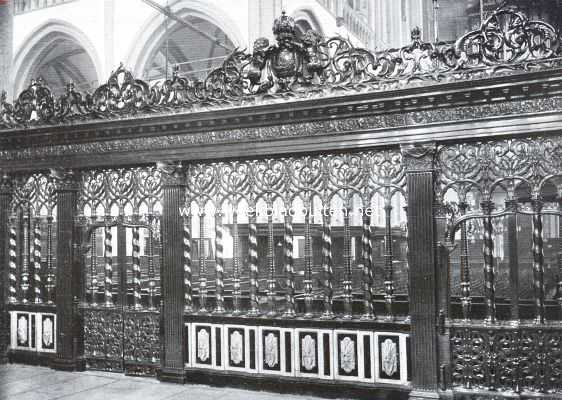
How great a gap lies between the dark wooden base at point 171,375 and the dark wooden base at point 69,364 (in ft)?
3.91

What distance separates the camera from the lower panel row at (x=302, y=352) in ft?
17.9

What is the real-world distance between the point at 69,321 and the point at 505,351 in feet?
16.4

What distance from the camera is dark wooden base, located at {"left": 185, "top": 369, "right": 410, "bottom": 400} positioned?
5457 mm

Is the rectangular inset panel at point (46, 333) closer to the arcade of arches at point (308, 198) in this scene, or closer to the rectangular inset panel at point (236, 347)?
the arcade of arches at point (308, 198)

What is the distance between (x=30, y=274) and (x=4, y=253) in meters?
Result: 0.47

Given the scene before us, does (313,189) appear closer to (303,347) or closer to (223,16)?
(303,347)

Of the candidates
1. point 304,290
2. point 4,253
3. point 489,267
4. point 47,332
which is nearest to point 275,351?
point 304,290

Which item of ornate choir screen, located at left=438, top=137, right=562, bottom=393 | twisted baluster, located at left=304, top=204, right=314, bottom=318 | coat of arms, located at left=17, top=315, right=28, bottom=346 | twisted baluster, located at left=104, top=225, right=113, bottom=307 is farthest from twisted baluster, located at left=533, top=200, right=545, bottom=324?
coat of arms, located at left=17, top=315, right=28, bottom=346

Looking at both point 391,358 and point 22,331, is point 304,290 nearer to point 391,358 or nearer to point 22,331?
point 391,358

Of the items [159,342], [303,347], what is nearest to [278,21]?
[303,347]

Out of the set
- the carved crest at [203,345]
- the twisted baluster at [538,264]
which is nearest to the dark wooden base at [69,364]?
the carved crest at [203,345]

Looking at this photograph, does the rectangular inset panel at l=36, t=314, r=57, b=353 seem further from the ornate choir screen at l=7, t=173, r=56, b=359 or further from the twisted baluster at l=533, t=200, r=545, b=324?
the twisted baluster at l=533, t=200, r=545, b=324

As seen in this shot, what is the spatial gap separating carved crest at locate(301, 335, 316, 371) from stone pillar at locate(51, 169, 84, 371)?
2938mm

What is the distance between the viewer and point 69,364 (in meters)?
6.89
